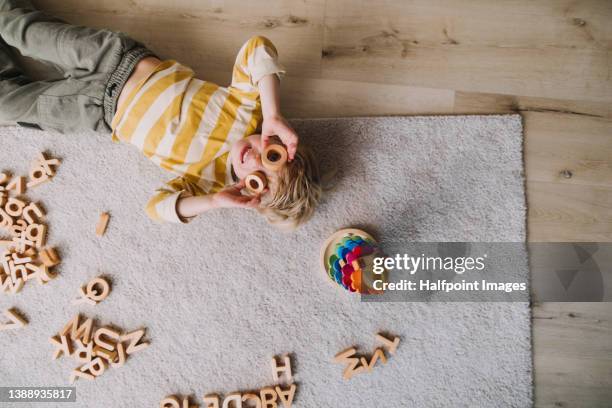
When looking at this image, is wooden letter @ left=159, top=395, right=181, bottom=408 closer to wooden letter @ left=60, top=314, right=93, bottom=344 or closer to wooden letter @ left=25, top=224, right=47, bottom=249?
wooden letter @ left=60, top=314, right=93, bottom=344

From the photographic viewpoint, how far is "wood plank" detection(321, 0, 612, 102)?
110cm

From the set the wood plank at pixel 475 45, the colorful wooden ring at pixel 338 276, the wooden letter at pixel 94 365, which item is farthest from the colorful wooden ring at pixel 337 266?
the wooden letter at pixel 94 365

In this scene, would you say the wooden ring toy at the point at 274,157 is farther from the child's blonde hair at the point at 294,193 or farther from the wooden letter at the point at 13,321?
the wooden letter at the point at 13,321

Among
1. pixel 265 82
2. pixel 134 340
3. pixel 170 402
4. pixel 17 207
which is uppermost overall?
pixel 265 82

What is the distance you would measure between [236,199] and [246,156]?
3.4 inches

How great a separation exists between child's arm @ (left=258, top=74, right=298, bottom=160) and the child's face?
0.07 ft

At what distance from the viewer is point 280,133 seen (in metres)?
0.86

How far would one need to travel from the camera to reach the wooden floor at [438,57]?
1.08 m

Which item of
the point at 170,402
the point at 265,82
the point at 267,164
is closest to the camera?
the point at 267,164

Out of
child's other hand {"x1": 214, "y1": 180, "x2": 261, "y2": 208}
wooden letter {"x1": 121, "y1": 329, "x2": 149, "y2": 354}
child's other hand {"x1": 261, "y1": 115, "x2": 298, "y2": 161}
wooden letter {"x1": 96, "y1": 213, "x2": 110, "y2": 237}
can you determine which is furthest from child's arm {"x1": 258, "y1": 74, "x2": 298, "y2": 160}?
wooden letter {"x1": 121, "y1": 329, "x2": 149, "y2": 354}

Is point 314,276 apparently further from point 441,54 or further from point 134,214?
point 441,54

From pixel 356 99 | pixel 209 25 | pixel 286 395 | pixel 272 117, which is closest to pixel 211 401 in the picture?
pixel 286 395

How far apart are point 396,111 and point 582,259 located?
564 mm

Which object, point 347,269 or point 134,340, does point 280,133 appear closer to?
point 347,269
